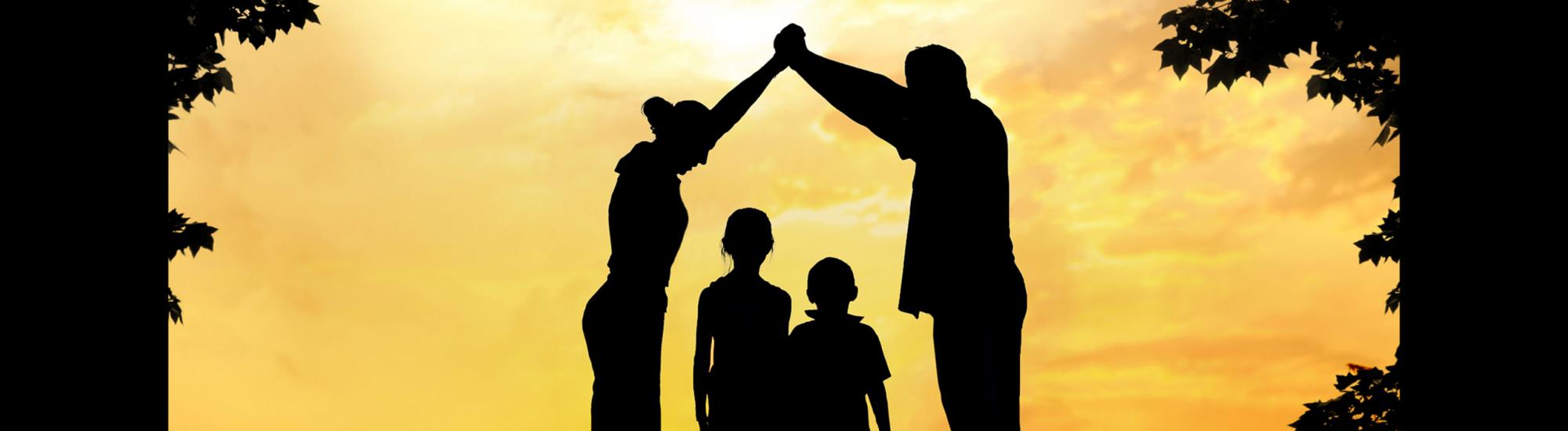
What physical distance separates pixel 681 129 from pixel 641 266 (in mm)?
885

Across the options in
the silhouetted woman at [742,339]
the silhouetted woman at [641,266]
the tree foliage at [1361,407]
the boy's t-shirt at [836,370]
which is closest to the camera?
the boy's t-shirt at [836,370]

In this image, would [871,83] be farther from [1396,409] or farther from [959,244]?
[1396,409]

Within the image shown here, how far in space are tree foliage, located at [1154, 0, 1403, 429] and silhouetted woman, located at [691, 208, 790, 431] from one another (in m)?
4.91

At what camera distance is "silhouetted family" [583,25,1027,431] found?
25.9 feet

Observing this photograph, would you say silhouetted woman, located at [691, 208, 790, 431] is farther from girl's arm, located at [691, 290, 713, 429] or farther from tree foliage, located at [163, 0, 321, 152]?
tree foliage, located at [163, 0, 321, 152]

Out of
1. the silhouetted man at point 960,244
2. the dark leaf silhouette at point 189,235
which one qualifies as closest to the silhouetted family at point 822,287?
the silhouetted man at point 960,244

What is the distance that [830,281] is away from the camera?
8.35 meters

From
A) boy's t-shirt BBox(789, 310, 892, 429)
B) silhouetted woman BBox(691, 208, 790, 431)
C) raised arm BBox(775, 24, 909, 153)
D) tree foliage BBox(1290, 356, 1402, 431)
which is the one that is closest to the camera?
raised arm BBox(775, 24, 909, 153)

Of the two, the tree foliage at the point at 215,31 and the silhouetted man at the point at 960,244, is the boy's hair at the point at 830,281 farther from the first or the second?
the tree foliage at the point at 215,31

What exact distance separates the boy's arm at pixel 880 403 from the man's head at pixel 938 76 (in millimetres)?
1674

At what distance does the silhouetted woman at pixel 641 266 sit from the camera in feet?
29.3

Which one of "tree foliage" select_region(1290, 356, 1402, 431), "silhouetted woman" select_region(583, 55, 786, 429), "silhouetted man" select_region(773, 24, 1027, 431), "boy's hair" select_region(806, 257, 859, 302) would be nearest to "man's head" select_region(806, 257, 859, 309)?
"boy's hair" select_region(806, 257, 859, 302)
